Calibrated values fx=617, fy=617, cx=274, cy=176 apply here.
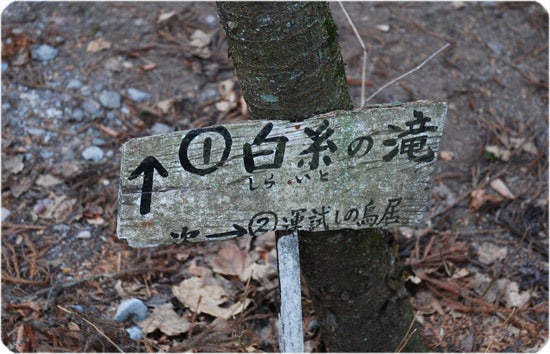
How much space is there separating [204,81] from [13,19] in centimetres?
124

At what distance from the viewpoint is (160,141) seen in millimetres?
1698

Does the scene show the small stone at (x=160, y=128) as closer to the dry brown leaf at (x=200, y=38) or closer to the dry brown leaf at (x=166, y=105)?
the dry brown leaf at (x=166, y=105)

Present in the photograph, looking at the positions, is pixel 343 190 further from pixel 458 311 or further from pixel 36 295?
pixel 36 295

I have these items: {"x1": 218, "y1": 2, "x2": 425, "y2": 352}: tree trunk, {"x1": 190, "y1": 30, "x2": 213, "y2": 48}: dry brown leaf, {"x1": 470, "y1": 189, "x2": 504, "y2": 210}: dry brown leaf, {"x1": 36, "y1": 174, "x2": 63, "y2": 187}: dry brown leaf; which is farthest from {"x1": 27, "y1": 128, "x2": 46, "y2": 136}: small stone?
{"x1": 470, "y1": 189, "x2": 504, "y2": 210}: dry brown leaf

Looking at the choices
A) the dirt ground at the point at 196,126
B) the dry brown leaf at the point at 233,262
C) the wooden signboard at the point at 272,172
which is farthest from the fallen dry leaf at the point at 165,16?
the wooden signboard at the point at 272,172

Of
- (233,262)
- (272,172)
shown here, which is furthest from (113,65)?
(272,172)

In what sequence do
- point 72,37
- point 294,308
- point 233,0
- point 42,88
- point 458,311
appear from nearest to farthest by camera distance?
point 233,0 < point 294,308 < point 458,311 < point 42,88 < point 72,37

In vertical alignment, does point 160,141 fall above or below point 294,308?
above

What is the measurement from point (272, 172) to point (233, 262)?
109 centimetres

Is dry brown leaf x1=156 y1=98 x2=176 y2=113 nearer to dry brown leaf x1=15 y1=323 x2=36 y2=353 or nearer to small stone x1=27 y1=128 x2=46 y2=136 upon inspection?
small stone x1=27 y1=128 x2=46 y2=136

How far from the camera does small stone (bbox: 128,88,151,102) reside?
3.42 m

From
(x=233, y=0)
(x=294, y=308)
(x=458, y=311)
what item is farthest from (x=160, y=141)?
(x=458, y=311)

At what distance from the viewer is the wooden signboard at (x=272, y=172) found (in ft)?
5.58

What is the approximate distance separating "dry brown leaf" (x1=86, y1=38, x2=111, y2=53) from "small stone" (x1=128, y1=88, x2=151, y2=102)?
14.9 inches
